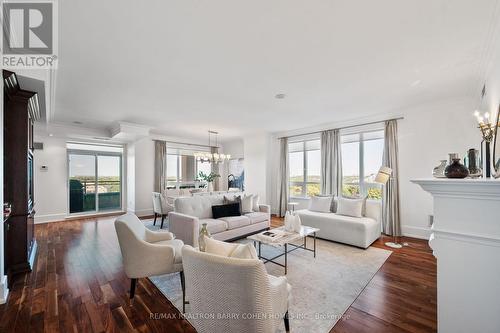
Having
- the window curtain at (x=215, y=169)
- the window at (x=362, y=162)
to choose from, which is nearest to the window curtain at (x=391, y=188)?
the window at (x=362, y=162)

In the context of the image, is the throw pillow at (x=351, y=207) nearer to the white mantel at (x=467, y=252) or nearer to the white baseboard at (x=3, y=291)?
the white mantel at (x=467, y=252)

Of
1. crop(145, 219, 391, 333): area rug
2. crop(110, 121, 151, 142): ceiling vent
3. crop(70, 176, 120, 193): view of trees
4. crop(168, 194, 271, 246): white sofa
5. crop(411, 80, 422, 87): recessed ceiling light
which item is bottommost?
crop(145, 219, 391, 333): area rug

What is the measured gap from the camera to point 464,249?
1.40 meters

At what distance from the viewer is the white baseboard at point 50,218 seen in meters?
5.69

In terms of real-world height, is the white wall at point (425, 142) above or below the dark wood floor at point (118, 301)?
above

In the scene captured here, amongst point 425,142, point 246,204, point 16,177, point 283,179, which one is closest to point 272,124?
point 283,179

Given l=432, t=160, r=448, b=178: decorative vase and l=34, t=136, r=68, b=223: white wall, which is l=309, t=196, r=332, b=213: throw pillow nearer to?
l=432, t=160, r=448, b=178: decorative vase

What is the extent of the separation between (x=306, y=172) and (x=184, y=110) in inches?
155

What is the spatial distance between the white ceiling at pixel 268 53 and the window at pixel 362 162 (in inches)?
39.8

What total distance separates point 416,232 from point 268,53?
4.61 m

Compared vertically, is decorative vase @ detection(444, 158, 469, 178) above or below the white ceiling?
below

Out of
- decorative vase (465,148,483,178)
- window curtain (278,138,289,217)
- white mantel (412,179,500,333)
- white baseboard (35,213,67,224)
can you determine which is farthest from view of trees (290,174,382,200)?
white baseboard (35,213,67,224)

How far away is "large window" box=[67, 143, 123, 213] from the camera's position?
6.52 meters

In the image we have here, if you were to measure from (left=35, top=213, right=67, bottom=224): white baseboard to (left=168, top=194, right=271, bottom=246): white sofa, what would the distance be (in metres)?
4.32
